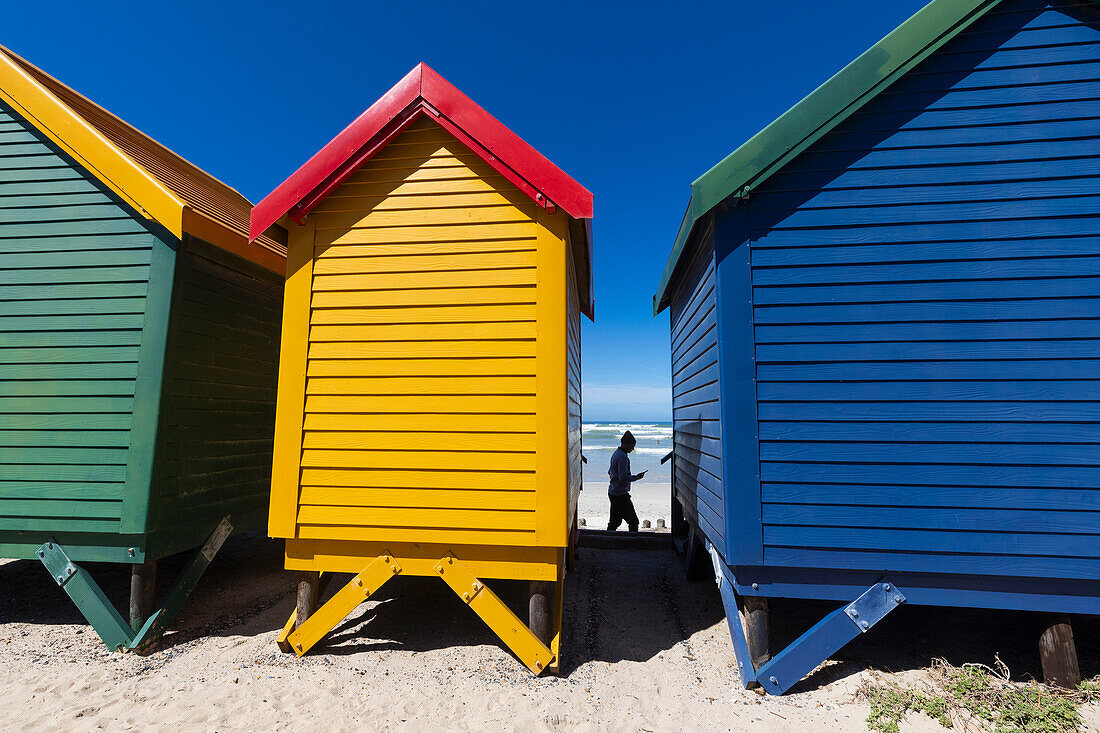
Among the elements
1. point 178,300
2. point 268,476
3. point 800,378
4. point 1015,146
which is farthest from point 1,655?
point 1015,146

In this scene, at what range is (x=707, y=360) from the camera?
4488 millimetres

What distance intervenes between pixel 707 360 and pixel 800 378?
89 cm

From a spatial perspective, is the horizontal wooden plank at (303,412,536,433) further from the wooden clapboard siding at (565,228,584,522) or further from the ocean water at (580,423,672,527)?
the ocean water at (580,423,672,527)

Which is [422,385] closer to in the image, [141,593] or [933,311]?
[141,593]

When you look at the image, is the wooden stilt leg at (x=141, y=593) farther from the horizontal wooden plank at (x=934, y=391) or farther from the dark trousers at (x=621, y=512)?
the dark trousers at (x=621, y=512)

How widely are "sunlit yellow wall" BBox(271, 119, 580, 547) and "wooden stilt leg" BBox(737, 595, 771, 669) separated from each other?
62.2 inches

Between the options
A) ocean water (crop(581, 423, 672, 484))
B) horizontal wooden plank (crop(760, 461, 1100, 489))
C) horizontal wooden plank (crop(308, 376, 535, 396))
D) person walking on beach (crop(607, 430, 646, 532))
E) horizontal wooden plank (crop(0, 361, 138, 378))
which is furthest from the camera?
ocean water (crop(581, 423, 672, 484))

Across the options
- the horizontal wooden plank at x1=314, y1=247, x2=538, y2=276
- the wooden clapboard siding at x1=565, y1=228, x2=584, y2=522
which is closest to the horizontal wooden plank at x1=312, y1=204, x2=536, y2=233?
the horizontal wooden plank at x1=314, y1=247, x2=538, y2=276

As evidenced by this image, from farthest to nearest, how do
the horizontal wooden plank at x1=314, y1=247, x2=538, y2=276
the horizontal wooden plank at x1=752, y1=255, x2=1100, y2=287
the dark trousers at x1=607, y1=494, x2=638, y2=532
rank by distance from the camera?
the dark trousers at x1=607, y1=494, x2=638, y2=532
the horizontal wooden plank at x1=314, y1=247, x2=538, y2=276
the horizontal wooden plank at x1=752, y1=255, x2=1100, y2=287

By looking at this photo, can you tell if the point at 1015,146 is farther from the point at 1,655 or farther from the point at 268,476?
the point at 1,655

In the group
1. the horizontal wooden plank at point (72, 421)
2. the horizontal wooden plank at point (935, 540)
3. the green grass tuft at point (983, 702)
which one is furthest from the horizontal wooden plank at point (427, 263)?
the green grass tuft at point (983, 702)

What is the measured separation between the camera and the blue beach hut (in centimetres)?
349

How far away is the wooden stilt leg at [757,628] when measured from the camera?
148 inches

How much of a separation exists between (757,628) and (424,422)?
3.08 meters
